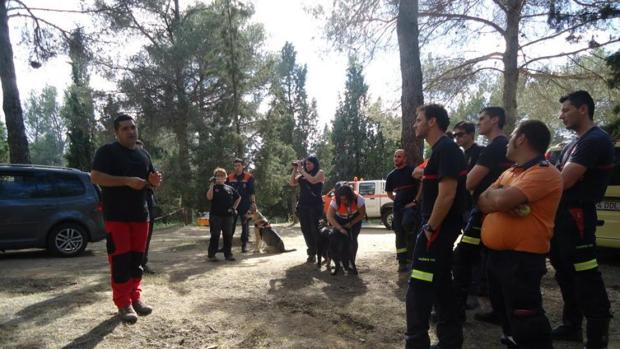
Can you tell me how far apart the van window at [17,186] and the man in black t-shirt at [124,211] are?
484 centimetres

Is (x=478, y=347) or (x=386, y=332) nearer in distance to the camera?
(x=478, y=347)

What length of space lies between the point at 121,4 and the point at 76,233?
27.9 feet

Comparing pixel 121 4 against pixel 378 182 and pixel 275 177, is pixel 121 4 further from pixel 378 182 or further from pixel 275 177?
pixel 378 182

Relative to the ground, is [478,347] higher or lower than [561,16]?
lower

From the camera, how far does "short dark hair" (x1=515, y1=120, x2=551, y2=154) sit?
2.73 metres

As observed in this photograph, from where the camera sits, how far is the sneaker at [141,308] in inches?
157

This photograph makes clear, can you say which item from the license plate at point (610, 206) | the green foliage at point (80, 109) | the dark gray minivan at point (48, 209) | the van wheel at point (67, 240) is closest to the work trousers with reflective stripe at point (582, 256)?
the license plate at point (610, 206)

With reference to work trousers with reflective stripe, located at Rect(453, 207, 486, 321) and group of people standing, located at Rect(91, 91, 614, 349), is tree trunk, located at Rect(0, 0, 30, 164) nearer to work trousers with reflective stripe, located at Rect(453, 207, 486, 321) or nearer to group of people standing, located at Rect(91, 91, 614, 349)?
group of people standing, located at Rect(91, 91, 614, 349)

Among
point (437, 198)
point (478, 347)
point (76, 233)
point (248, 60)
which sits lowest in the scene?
point (478, 347)

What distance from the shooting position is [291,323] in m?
3.97

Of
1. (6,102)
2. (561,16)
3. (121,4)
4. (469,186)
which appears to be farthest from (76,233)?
(561,16)

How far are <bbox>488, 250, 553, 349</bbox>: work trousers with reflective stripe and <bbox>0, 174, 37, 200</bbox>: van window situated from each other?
26.5 feet

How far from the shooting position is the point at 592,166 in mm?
3281

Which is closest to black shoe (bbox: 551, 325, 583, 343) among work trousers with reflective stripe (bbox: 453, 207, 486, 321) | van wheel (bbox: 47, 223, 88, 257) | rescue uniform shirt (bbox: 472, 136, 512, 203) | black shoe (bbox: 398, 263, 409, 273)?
→ work trousers with reflective stripe (bbox: 453, 207, 486, 321)
